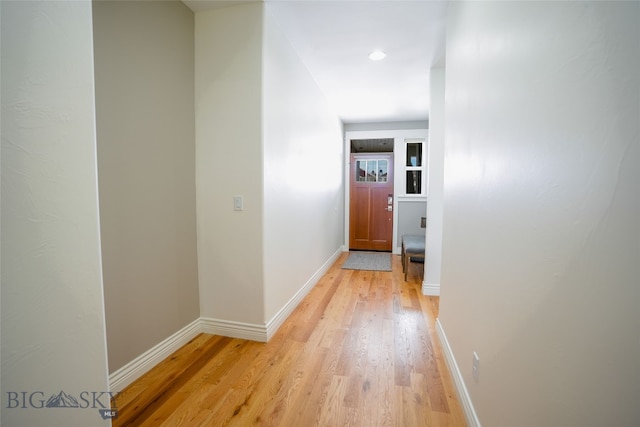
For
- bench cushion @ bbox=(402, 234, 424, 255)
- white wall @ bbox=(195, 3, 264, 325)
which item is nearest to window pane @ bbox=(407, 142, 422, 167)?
bench cushion @ bbox=(402, 234, 424, 255)

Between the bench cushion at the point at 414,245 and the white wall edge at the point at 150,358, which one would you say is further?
the bench cushion at the point at 414,245

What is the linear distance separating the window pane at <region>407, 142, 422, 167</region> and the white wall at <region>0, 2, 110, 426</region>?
17.1ft

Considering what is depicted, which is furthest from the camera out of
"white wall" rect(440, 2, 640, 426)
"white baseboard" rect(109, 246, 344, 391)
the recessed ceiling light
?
the recessed ceiling light

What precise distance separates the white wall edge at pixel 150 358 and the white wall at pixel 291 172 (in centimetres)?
60

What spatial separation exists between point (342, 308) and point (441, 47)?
270cm

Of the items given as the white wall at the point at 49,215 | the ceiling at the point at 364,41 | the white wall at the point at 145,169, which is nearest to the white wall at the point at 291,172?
the ceiling at the point at 364,41

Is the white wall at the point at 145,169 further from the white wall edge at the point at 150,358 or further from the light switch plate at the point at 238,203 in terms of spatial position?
the light switch plate at the point at 238,203

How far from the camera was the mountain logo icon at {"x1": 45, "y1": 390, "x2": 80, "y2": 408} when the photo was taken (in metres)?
0.61

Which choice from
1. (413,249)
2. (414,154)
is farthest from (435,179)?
(414,154)

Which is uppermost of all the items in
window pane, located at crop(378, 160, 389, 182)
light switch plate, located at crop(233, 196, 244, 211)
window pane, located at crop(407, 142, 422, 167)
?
window pane, located at crop(407, 142, 422, 167)

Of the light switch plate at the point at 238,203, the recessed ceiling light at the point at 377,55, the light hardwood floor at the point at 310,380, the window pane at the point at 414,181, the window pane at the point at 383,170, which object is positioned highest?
the recessed ceiling light at the point at 377,55

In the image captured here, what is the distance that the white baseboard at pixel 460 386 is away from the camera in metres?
1.27

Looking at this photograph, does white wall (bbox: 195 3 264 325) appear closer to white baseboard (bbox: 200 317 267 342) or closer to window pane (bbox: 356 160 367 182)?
white baseboard (bbox: 200 317 267 342)

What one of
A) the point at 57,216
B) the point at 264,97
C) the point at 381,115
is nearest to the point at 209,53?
the point at 264,97
